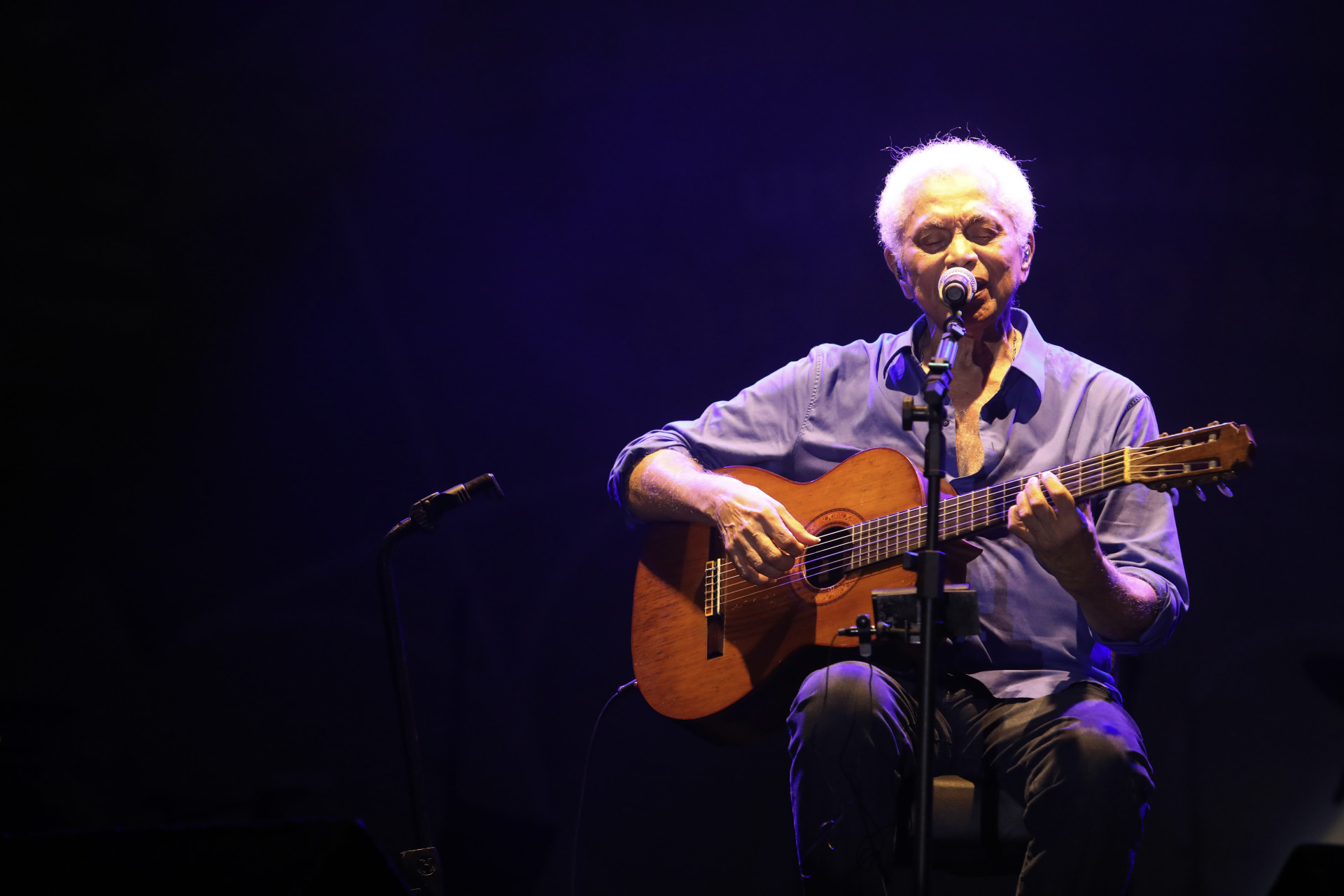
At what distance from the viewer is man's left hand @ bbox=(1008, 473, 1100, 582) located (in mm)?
1905

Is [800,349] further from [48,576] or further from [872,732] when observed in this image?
[48,576]

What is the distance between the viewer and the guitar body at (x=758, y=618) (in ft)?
7.44

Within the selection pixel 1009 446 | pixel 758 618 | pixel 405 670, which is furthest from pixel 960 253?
pixel 405 670

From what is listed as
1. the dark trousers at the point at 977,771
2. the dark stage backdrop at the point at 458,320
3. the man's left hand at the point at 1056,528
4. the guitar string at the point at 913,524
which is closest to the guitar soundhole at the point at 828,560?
the guitar string at the point at 913,524

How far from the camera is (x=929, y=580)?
5.53ft

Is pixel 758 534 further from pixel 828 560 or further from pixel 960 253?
pixel 960 253

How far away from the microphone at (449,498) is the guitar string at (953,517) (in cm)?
80

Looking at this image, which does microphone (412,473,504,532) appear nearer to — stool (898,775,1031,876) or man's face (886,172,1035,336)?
man's face (886,172,1035,336)

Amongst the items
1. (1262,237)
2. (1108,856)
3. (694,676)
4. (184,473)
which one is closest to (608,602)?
→ (694,676)

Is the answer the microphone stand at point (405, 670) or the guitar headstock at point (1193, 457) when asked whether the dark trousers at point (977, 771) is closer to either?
the guitar headstock at point (1193, 457)

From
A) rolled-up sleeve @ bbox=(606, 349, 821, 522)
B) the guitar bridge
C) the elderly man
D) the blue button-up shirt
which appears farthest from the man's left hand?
rolled-up sleeve @ bbox=(606, 349, 821, 522)

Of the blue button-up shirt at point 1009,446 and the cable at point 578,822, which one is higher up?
the blue button-up shirt at point 1009,446

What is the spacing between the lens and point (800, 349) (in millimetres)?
3207

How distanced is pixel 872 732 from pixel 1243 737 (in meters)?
1.46
